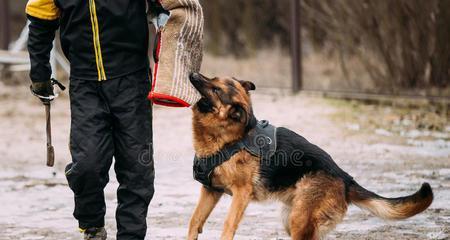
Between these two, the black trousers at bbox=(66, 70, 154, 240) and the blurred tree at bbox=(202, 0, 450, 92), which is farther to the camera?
the blurred tree at bbox=(202, 0, 450, 92)

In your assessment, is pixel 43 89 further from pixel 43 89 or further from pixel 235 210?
pixel 235 210

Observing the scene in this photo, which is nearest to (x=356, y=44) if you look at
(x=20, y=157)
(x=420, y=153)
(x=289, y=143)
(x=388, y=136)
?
(x=388, y=136)

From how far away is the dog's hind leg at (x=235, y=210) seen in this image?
515cm

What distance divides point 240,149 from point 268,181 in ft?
0.82

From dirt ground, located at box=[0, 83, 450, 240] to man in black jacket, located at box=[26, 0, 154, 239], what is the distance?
68cm

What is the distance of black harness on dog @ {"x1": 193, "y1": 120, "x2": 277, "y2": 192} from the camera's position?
5.18 meters

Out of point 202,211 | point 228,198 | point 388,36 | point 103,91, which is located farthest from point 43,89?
point 388,36

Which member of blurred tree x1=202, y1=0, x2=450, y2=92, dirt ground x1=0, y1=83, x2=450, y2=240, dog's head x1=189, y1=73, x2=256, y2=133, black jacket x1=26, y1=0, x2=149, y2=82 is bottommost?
dirt ground x1=0, y1=83, x2=450, y2=240

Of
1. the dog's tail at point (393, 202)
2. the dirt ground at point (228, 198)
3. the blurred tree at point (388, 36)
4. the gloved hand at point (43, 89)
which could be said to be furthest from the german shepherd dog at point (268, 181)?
the blurred tree at point (388, 36)

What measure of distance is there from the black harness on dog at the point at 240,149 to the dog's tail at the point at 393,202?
0.56 m

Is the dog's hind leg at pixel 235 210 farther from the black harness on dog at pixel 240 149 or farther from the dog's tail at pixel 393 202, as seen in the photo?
the dog's tail at pixel 393 202

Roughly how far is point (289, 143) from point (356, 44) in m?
6.11

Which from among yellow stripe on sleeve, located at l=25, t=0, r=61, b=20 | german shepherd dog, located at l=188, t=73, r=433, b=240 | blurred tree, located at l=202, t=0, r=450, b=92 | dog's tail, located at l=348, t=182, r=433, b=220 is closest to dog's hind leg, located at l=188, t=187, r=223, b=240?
german shepherd dog, located at l=188, t=73, r=433, b=240

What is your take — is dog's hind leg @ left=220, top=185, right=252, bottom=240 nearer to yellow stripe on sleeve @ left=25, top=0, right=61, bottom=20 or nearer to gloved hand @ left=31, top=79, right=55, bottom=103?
gloved hand @ left=31, top=79, right=55, bottom=103
